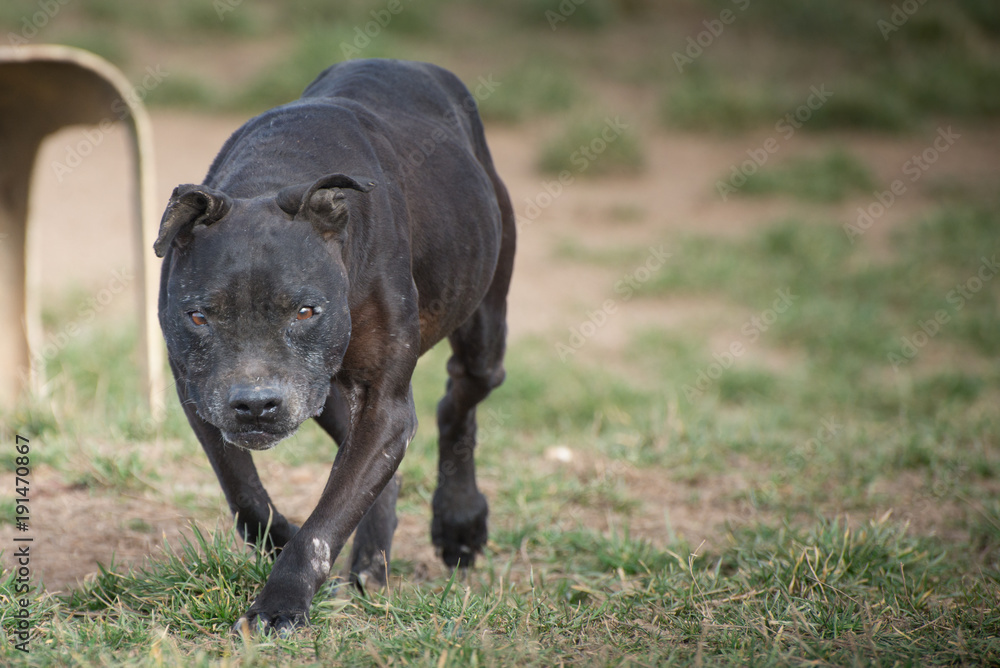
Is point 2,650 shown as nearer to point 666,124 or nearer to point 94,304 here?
point 94,304

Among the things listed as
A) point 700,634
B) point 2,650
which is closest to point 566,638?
point 700,634

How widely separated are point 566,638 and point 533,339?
5737 millimetres

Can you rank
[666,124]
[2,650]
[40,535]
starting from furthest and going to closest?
[666,124]
[40,535]
[2,650]

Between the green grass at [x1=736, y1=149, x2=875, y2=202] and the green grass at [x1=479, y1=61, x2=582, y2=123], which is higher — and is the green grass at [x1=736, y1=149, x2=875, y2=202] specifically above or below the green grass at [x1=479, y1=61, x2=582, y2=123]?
below

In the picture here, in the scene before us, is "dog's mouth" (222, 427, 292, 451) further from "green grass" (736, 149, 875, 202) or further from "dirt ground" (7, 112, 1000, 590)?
"green grass" (736, 149, 875, 202)

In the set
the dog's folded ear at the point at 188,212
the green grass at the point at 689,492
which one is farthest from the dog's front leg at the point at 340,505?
the dog's folded ear at the point at 188,212

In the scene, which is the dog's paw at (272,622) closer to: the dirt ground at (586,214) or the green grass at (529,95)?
the dirt ground at (586,214)

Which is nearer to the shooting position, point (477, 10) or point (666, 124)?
point (666, 124)

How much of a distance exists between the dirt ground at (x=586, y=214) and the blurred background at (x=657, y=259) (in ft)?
0.10

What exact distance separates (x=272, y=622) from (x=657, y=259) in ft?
26.0

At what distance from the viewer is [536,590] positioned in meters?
3.49

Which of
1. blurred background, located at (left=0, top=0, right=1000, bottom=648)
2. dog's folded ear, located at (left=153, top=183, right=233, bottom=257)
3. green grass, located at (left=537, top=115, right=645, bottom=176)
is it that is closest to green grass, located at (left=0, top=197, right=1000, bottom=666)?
blurred background, located at (left=0, top=0, right=1000, bottom=648)

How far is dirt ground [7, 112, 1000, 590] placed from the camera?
212 inches

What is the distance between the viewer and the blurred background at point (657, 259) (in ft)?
16.6
